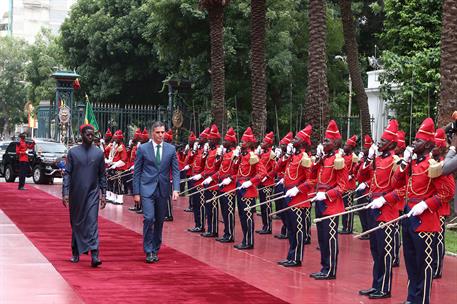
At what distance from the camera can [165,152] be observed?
13.3 metres

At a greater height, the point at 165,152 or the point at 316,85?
the point at 316,85

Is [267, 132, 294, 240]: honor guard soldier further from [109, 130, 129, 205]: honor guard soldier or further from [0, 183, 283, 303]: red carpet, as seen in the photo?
[109, 130, 129, 205]: honor guard soldier

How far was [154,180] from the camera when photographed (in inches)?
518

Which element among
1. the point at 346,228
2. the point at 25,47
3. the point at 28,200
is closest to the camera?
the point at 346,228

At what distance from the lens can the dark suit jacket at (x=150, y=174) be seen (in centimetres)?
1311

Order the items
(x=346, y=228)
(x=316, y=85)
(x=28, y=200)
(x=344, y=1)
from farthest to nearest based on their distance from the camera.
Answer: (x=344, y=1)
(x=28, y=200)
(x=316, y=85)
(x=346, y=228)

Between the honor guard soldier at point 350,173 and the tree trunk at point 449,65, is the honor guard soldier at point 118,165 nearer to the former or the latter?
the honor guard soldier at point 350,173

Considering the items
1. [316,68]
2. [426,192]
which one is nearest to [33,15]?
[316,68]

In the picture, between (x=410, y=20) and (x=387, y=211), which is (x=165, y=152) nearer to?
(x=387, y=211)

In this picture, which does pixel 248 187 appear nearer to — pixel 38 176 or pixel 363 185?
pixel 363 185

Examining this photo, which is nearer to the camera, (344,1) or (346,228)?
(346,228)

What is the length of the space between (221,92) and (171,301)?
16605 millimetres

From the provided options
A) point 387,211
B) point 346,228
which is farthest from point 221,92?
point 387,211

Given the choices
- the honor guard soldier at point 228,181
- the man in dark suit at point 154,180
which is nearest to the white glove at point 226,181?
the honor guard soldier at point 228,181
